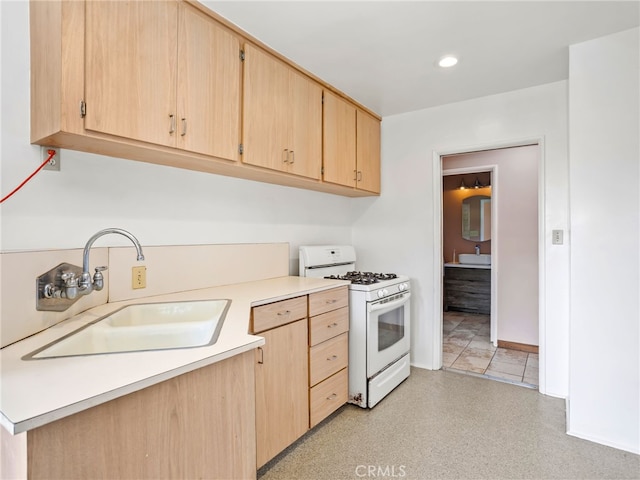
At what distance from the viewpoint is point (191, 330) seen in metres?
1.41

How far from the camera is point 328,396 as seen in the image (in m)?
2.17

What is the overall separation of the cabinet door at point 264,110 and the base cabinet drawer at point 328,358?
117 cm

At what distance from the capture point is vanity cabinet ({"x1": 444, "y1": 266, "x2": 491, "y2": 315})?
4.96 metres

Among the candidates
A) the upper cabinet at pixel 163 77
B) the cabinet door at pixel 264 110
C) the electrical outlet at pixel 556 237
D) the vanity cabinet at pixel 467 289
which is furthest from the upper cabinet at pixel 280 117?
the vanity cabinet at pixel 467 289

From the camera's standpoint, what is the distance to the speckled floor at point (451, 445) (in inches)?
68.4

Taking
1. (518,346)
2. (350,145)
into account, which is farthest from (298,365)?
(518,346)

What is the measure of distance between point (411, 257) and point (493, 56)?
5.55 feet

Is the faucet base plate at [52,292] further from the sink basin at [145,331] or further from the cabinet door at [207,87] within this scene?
the cabinet door at [207,87]

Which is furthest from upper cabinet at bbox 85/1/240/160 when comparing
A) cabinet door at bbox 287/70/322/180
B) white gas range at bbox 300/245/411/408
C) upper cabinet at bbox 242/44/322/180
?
white gas range at bbox 300/245/411/408

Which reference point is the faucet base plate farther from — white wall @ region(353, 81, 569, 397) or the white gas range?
white wall @ region(353, 81, 569, 397)

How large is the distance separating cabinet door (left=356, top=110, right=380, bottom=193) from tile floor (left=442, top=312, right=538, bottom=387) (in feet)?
6.00

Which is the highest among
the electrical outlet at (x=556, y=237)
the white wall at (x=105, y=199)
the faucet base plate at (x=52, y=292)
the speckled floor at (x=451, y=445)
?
the white wall at (x=105, y=199)

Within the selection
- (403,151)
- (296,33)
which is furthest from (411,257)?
(296,33)

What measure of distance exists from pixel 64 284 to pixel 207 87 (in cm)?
111
